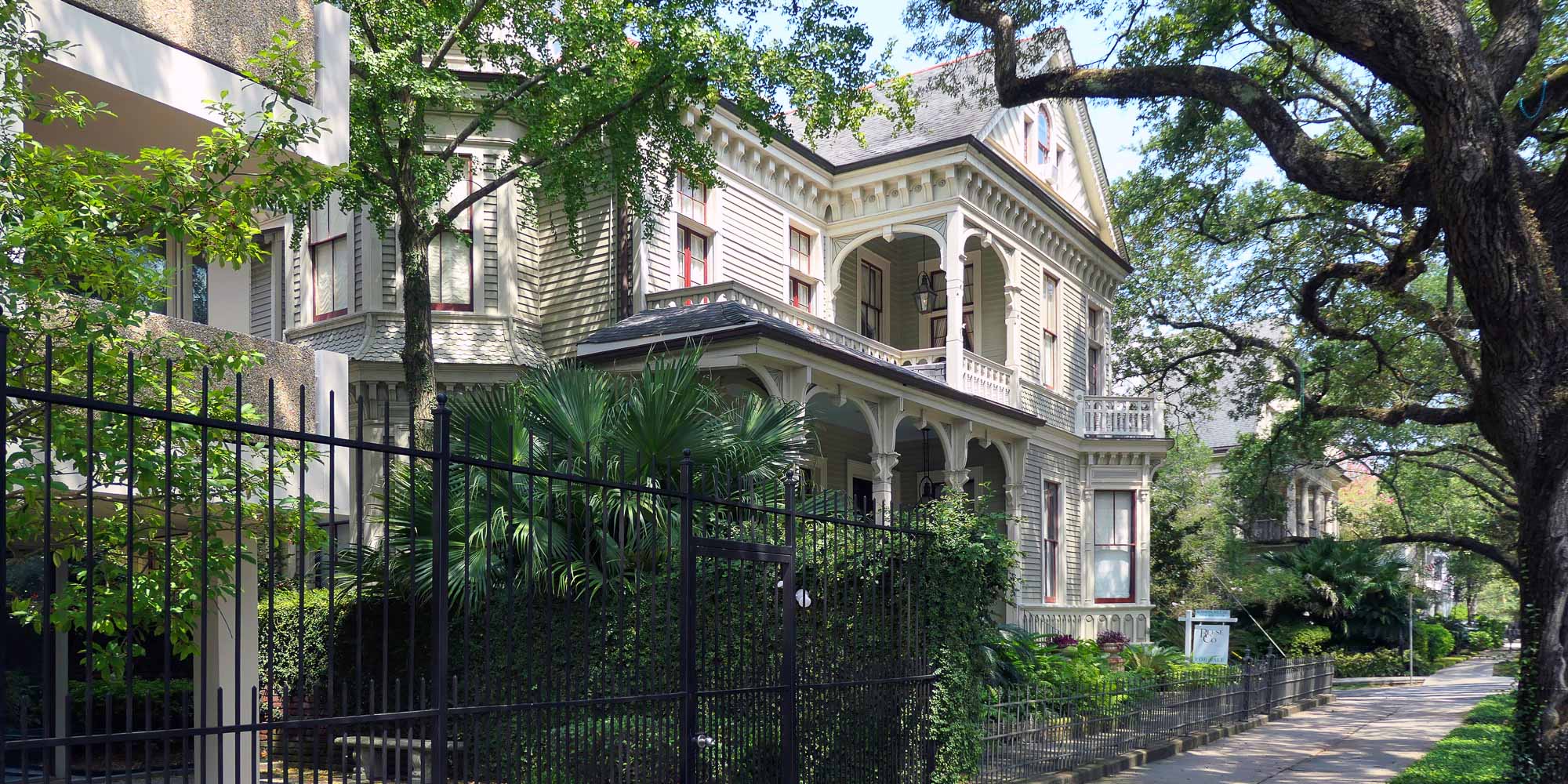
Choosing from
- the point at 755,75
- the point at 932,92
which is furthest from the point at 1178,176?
the point at 932,92

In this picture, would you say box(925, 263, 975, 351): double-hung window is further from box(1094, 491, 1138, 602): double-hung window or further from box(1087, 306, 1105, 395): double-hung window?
box(1094, 491, 1138, 602): double-hung window

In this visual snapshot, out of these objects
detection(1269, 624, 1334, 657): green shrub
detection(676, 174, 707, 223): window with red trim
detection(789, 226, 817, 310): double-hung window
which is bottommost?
detection(1269, 624, 1334, 657): green shrub

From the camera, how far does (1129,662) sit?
858 inches

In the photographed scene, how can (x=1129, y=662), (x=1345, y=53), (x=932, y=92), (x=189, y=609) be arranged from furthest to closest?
(x=932, y=92) < (x=1129, y=662) < (x=1345, y=53) < (x=189, y=609)

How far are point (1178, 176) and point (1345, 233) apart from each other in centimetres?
591

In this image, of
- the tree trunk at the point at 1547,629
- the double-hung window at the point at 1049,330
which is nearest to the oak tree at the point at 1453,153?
the tree trunk at the point at 1547,629

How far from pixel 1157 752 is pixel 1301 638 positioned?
23.4 metres

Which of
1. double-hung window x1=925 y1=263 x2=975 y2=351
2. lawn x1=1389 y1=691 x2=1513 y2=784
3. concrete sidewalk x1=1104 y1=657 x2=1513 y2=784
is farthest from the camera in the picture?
double-hung window x1=925 y1=263 x2=975 y2=351

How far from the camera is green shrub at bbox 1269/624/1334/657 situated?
120 feet

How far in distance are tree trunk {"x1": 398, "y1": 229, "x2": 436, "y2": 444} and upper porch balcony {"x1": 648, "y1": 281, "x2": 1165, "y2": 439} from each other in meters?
4.22

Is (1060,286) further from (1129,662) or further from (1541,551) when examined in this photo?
(1541,551)

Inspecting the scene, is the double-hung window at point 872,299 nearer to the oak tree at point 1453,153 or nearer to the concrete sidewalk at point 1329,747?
the oak tree at point 1453,153

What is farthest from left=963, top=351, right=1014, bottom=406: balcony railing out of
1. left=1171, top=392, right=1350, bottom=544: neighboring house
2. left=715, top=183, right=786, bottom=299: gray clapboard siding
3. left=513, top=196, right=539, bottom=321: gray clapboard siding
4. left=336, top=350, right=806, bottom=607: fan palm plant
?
left=1171, top=392, right=1350, bottom=544: neighboring house

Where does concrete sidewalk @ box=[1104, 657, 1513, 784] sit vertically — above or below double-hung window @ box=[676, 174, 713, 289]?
below
